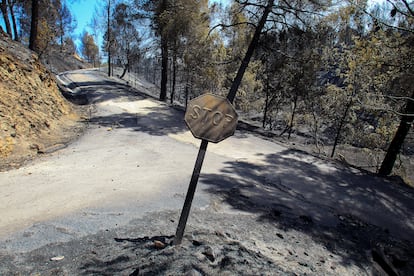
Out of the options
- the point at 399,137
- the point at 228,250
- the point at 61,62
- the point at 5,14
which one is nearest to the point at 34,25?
the point at 5,14

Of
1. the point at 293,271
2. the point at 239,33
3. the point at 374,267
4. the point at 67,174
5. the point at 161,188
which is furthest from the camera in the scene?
the point at 239,33

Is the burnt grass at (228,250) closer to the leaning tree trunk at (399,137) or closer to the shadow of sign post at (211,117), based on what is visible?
the shadow of sign post at (211,117)

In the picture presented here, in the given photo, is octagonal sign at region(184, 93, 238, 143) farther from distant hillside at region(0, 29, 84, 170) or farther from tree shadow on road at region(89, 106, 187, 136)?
tree shadow on road at region(89, 106, 187, 136)

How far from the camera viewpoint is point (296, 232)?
12.6 feet

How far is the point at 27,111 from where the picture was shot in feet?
22.4

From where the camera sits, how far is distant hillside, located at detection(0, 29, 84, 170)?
5.70 metres

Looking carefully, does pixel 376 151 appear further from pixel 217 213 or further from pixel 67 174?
pixel 67 174

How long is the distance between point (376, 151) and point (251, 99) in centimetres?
1300

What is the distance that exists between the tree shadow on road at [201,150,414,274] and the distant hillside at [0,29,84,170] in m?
4.13

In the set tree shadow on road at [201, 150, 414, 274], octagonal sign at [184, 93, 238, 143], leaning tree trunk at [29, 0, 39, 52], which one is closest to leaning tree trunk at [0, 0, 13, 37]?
leaning tree trunk at [29, 0, 39, 52]

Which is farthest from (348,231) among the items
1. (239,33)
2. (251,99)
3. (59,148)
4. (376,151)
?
(251,99)

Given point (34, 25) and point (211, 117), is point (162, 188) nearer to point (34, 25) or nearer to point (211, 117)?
point (211, 117)

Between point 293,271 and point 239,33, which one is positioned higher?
point 239,33

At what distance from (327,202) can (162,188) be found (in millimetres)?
3322
